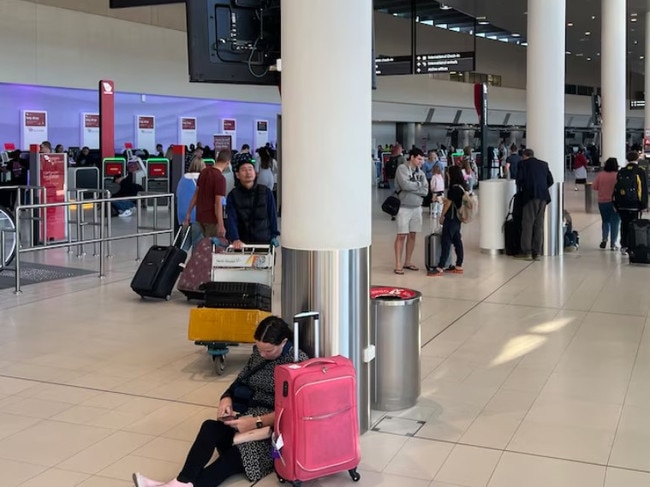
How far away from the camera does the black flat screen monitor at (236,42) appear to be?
601cm

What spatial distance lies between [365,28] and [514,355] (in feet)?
11.2

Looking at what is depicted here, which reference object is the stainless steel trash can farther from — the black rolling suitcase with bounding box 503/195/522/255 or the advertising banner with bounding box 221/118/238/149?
the advertising banner with bounding box 221/118/238/149

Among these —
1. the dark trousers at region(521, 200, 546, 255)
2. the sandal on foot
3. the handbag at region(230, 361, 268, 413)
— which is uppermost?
the dark trousers at region(521, 200, 546, 255)

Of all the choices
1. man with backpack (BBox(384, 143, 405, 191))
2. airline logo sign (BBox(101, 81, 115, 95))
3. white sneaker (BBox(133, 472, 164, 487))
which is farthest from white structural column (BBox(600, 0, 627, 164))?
white sneaker (BBox(133, 472, 164, 487))

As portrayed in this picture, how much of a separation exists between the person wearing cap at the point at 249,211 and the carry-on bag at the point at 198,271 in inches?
34.5

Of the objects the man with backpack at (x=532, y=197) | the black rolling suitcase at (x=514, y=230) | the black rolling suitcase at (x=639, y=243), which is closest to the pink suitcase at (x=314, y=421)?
the man with backpack at (x=532, y=197)

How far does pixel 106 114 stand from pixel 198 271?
8.65 m

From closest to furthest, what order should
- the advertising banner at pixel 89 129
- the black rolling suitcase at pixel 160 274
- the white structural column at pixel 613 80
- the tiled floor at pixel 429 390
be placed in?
the tiled floor at pixel 429 390 < the black rolling suitcase at pixel 160 274 < the white structural column at pixel 613 80 < the advertising banner at pixel 89 129

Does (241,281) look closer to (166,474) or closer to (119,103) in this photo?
(166,474)

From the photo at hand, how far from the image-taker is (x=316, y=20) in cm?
469

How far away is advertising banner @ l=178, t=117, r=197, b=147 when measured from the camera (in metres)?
27.9

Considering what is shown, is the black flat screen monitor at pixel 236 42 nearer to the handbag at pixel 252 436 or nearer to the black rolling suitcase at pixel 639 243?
the handbag at pixel 252 436

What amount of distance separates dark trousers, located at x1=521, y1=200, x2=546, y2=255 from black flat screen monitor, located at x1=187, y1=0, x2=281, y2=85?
7662 mm

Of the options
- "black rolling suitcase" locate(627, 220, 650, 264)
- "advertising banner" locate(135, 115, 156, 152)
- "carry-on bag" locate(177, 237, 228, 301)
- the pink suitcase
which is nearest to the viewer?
the pink suitcase
